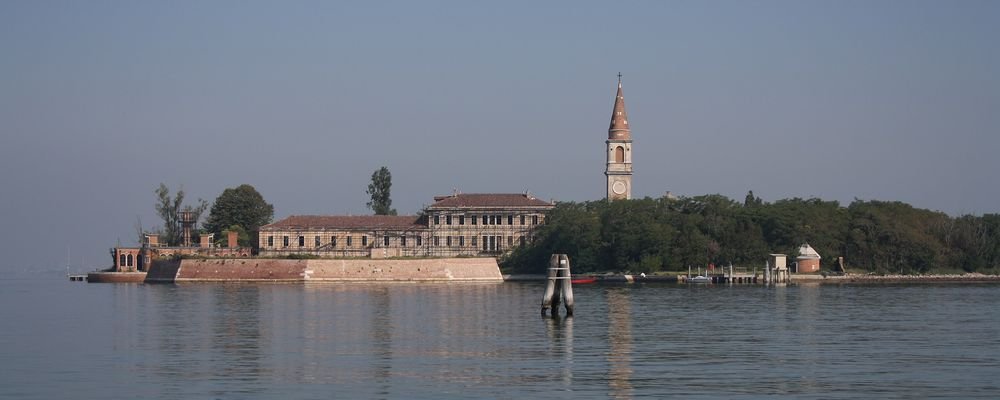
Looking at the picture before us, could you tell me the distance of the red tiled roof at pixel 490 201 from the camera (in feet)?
379

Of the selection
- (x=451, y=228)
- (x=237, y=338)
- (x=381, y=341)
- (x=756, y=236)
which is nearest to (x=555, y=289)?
(x=381, y=341)

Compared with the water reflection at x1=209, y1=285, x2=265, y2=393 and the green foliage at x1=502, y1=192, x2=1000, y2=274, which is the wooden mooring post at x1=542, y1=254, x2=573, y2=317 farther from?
the green foliage at x1=502, y1=192, x2=1000, y2=274

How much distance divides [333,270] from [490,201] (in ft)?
72.9

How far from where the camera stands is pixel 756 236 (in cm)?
10444

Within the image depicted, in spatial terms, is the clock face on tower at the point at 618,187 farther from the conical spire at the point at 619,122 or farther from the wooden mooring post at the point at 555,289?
the wooden mooring post at the point at 555,289

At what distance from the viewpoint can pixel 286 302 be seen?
224 ft

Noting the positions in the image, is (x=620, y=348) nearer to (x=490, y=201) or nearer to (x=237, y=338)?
(x=237, y=338)

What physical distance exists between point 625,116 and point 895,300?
56207 mm

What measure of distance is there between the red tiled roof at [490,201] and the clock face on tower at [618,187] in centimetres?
836

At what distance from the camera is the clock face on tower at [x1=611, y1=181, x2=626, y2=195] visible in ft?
401

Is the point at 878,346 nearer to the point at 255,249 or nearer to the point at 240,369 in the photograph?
the point at 240,369

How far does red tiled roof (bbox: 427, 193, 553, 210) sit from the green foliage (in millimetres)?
5588

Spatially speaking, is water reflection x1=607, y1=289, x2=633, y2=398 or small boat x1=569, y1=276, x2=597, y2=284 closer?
water reflection x1=607, y1=289, x2=633, y2=398

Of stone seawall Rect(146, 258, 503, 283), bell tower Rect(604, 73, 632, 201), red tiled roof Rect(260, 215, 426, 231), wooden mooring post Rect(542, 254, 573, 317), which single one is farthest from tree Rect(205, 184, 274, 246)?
wooden mooring post Rect(542, 254, 573, 317)
